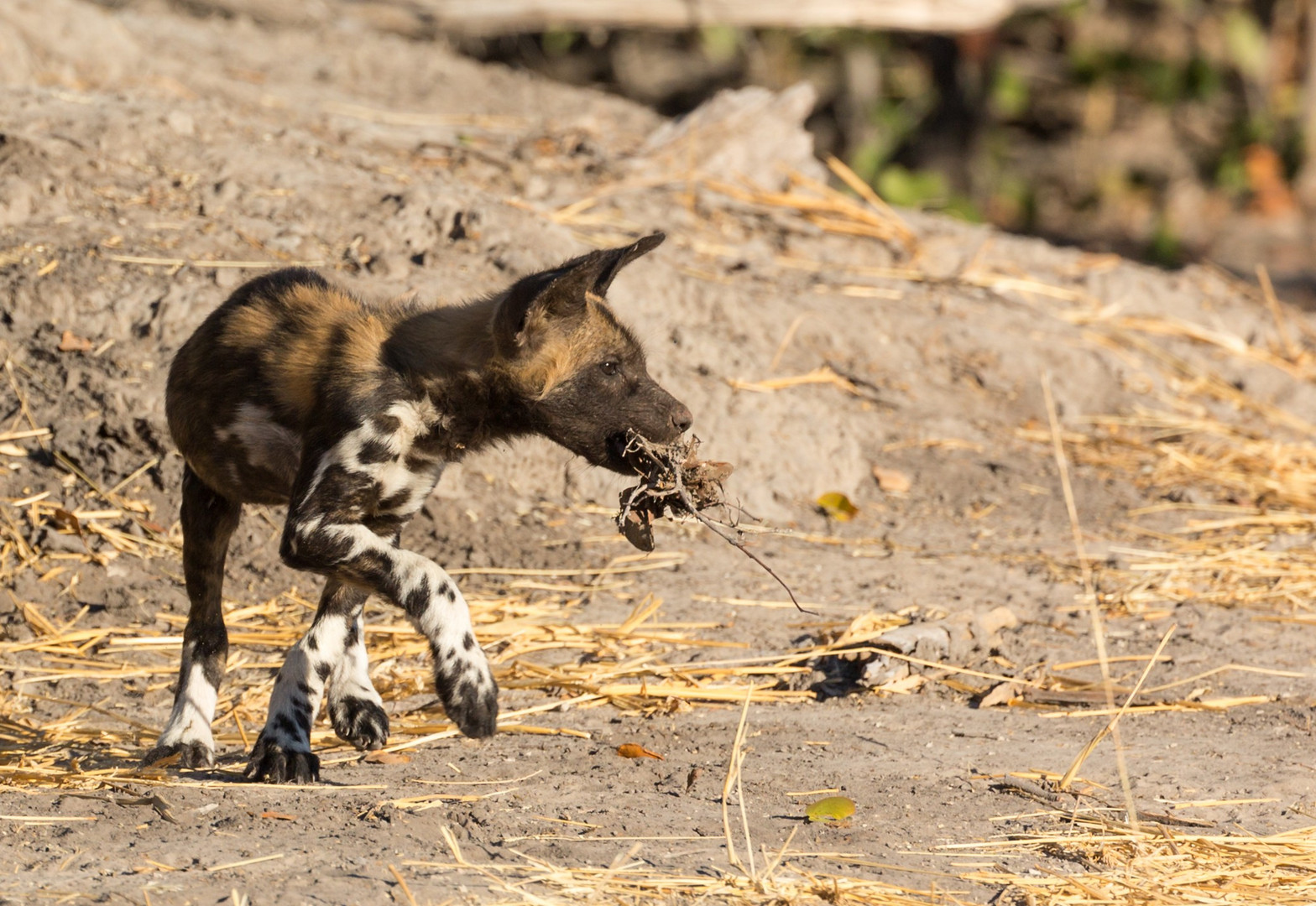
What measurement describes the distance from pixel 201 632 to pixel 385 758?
870 millimetres

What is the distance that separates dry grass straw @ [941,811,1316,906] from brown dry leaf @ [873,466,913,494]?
3.63 meters

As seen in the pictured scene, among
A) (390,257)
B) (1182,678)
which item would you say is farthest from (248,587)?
(1182,678)

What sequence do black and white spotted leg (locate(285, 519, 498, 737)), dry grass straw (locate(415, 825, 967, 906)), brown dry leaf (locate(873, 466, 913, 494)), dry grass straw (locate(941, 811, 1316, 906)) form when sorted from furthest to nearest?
1. brown dry leaf (locate(873, 466, 913, 494))
2. black and white spotted leg (locate(285, 519, 498, 737))
3. dry grass straw (locate(941, 811, 1316, 906))
4. dry grass straw (locate(415, 825, 967, 906))

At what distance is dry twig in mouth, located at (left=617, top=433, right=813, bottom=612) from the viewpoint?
4.59m

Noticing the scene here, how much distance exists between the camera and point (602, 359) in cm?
475

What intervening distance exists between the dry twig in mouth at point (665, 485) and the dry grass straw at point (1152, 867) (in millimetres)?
1069

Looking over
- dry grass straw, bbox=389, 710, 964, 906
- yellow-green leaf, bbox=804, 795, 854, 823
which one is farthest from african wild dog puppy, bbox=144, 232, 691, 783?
yellow-green leaf, bbox=804, 795, 854, 823

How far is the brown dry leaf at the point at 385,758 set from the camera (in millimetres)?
4535

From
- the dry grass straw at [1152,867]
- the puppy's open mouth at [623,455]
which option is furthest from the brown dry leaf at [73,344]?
the dry grass straw at [1152,867]

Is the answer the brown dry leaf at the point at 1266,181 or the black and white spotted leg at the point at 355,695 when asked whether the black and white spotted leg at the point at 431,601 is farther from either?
the brown dry leaf at the point at 1266,181

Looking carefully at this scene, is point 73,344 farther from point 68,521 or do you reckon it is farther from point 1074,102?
point 1074,102

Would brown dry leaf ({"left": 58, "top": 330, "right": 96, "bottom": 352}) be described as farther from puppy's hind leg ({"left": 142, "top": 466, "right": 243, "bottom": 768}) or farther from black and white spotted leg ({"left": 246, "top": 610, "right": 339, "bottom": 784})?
black and white spotted leg ({"left": 246, "top": 610, "right": 339, "bottom": 784})

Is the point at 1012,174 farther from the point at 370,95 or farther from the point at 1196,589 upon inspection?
the point at 1196,589

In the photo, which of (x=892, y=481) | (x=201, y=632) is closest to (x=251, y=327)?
(x=201, y=632)
